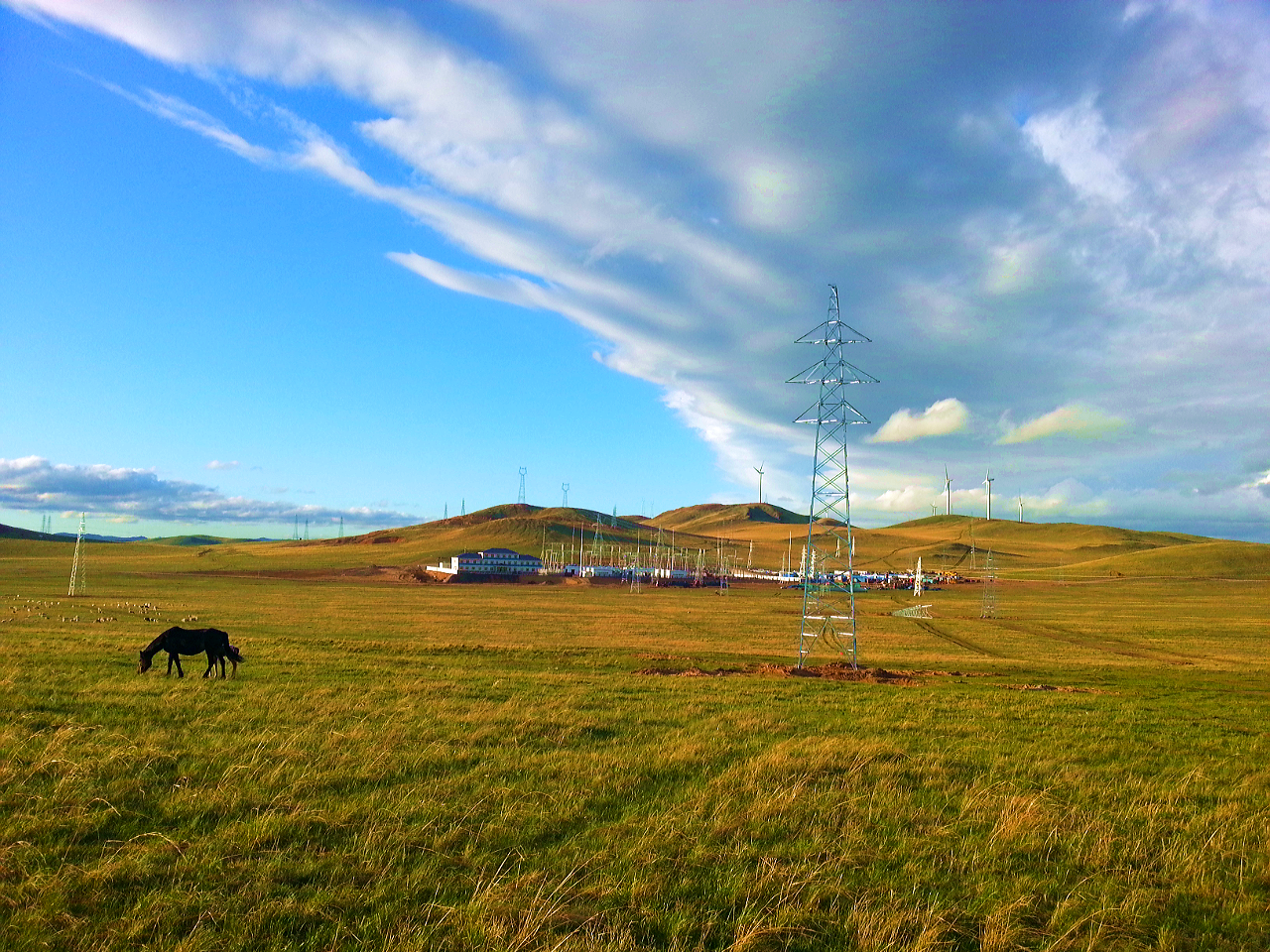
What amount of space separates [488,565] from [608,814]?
6998 inches

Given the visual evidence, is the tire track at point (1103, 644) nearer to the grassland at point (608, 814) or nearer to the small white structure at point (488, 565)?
the grassland at point (608, 814)

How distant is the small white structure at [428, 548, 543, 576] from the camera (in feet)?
586

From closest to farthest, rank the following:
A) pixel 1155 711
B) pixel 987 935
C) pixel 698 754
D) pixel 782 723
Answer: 1. pixel 987 935
2. pixel 698 754
3. pixel 782 723
4. pixel 1155 711

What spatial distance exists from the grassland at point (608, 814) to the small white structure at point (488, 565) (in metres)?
154

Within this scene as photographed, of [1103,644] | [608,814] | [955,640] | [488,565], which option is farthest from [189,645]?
[488,565]

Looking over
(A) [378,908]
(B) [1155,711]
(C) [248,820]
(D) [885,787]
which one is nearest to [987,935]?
(D) [885,787]

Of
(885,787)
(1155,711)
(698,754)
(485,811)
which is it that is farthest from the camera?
(1155,711)

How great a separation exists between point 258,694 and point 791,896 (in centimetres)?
1591

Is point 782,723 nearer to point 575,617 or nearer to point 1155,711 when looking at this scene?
point 1155,711

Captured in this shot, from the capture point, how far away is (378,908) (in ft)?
25.7

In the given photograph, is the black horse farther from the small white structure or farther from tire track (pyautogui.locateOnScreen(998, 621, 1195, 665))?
the small white structure

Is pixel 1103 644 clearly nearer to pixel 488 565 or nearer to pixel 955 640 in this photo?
pixel 955 640

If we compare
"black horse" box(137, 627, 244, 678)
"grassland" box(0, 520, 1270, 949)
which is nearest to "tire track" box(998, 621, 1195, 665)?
"grassland" box(0, 520, 1270, 949)

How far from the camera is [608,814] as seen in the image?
11.0 meters
